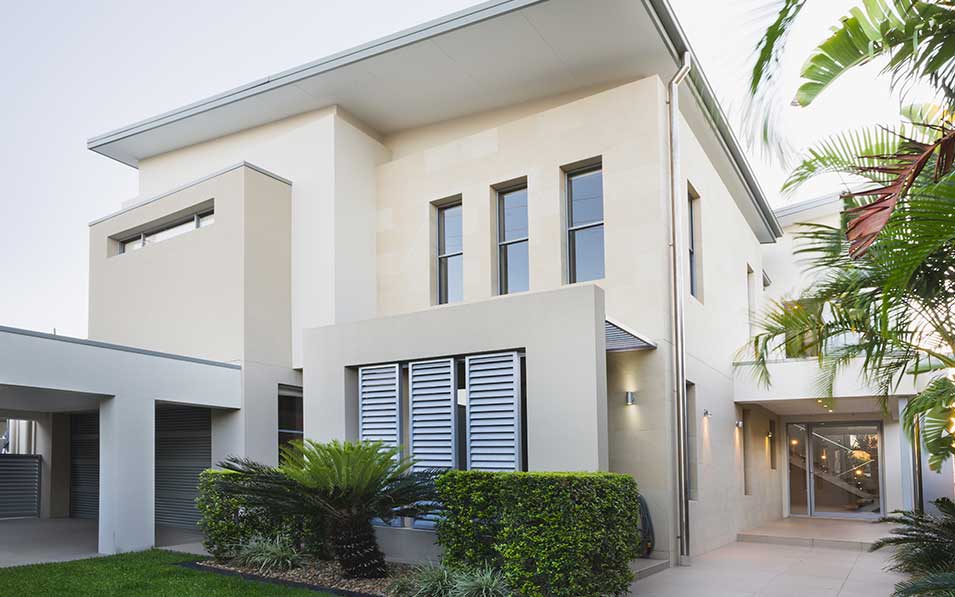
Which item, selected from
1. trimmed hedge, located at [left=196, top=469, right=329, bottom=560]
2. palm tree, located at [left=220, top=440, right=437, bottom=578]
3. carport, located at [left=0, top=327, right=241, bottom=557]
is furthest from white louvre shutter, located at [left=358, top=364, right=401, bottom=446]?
carport, located at [left=0, top=327, right=241, bottom=557]

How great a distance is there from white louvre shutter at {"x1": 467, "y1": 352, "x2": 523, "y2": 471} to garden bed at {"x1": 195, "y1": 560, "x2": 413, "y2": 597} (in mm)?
1658

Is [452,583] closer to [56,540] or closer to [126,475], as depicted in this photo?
[126,475]

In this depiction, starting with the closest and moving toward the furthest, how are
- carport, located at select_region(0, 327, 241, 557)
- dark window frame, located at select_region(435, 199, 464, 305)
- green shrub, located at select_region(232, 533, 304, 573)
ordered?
green shrub, located at select_region(232, 533, 304, 573), carport, located at select_region(0, 327, 241, 557), dark window frame, located at select_region(435, 199, 464, 305)

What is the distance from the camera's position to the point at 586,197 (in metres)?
12.6

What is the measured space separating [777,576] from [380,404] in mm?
5744

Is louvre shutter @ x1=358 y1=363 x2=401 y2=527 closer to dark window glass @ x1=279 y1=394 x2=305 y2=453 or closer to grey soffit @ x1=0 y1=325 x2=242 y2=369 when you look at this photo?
grey soffit @ x1=0 y1=325 x2=242 y2=369

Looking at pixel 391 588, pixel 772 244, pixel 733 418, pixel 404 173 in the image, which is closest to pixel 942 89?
pixel 391 588

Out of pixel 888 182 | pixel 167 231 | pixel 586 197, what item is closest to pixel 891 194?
pixel 888 182

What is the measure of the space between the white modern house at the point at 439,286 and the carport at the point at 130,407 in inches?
1.6

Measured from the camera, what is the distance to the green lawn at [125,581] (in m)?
8.46

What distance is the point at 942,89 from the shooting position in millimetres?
4691

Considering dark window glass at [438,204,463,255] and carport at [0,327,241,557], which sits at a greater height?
dark window glass at [438,204,463,255]

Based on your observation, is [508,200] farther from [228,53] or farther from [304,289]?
[228,53]

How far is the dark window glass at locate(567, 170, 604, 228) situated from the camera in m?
12.4
